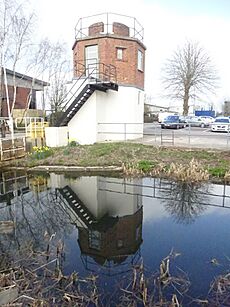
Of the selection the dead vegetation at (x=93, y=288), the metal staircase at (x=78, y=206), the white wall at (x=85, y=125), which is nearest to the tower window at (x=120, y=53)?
the white wall at (x=85, y=125)

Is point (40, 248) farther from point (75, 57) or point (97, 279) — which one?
point (75, 57)

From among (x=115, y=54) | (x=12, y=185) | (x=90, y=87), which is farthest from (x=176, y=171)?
(x=115, y=54)

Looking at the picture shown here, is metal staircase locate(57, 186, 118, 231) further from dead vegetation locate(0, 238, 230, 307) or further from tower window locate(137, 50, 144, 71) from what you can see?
tower window locate(137, 50, 144, 71)

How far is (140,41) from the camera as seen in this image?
64.0 feet

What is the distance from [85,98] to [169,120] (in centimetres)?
1658

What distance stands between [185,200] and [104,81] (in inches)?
423

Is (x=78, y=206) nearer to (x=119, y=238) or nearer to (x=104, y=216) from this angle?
(x=104, y=216)

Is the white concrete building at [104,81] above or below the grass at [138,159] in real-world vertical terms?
above

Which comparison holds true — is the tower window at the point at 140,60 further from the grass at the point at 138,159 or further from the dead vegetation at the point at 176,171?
the dead vegetation at the point at 176,171

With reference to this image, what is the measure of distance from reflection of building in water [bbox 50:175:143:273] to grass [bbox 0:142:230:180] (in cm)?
145

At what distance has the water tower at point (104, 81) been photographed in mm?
17672

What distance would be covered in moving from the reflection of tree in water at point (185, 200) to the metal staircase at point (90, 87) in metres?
8.71

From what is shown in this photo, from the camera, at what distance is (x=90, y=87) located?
55.0 ft

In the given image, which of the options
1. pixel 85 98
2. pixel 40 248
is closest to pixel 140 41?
pixel 85 98
